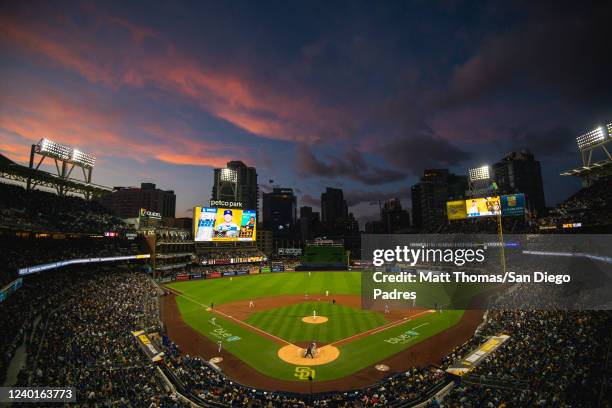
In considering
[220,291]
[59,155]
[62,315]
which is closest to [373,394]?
[62,315]

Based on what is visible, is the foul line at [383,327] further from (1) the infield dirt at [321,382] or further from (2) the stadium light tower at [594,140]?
(2) the stadium light tower at [594,140]

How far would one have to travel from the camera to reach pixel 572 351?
55.3ft

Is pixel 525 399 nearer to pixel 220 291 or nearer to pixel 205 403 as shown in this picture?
pixel 205 403

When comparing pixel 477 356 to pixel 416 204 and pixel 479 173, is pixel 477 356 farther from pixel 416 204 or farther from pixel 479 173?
pixel 416 204

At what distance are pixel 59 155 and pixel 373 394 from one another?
51485mm

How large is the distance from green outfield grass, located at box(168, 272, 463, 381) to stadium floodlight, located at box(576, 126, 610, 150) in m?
31.4

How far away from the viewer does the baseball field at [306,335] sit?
20797 mm

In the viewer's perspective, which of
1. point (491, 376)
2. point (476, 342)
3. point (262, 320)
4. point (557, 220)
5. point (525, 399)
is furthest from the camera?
point (557, 220)

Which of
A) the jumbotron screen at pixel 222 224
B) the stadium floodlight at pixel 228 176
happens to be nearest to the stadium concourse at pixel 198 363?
the jumbotron screen at pixel 222 224

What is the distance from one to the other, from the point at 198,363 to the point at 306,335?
34.2 ft

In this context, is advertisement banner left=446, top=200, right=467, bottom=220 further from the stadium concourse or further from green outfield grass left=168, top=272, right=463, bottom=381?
the stadium concourse

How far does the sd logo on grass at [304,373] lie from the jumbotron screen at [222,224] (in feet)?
162

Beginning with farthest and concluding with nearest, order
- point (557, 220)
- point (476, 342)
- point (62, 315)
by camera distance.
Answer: point (557, 220) → point (62, 315) → point (476, 342)

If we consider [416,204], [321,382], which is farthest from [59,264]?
[416,204]
